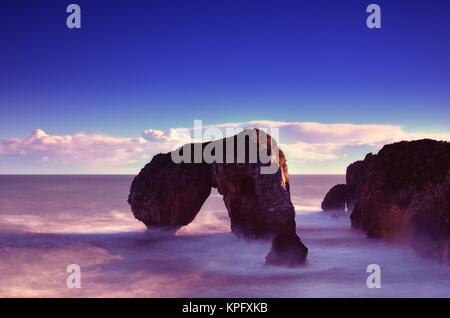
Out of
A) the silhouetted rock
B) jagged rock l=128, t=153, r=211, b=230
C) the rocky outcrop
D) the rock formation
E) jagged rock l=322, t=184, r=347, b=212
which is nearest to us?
the silhouetted rock

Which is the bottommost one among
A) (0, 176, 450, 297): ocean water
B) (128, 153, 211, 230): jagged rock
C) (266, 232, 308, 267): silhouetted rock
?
(0, 176, 450, 297): ocean water

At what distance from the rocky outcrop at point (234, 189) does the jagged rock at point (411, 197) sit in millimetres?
6077

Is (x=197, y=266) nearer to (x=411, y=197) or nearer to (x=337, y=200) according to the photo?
(x=411, y=197)

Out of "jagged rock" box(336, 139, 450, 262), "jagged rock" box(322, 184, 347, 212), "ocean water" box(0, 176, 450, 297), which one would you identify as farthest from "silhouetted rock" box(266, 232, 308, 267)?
"jagged rock" box(322, 184, 347, 212)

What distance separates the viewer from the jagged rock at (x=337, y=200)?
50531 mm

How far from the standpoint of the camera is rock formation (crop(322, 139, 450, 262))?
24.0m

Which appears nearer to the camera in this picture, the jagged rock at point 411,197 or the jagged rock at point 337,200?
the jagged rock at point 411,197

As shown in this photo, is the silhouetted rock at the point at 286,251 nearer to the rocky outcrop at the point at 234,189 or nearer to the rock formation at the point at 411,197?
the rocky outcrop at the point at 234,189

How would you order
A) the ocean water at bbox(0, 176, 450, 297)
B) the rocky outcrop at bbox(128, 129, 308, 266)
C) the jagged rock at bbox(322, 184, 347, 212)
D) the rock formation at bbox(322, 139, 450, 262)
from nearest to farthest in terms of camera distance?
1. the ocean water at bbox(0, 176, 450, 297)
2. the rock formation at bbox(322, 139, 450, 262)
3. the rocky outcrop at bbox(128, 129, 308, 266)
4. the jagged rock at bbox(322, 184, 347, 212)

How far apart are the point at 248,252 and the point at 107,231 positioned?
47.6 ft

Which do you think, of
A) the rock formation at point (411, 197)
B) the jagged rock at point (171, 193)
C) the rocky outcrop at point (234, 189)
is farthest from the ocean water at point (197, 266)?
the jagged rock at point (171, 193)

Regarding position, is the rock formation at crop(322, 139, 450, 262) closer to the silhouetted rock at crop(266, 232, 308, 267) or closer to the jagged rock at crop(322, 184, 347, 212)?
the silhouetted rock at crop(266, 232, 308, 267)

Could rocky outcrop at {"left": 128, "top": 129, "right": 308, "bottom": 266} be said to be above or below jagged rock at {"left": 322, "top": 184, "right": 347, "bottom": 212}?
above
